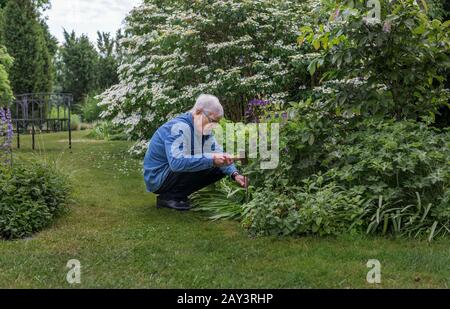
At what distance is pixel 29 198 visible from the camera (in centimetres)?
379

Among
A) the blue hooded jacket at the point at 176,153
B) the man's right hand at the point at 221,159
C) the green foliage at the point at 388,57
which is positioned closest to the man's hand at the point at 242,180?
the blue hooded jacket at the point at 176,153

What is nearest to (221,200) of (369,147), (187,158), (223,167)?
(223,167)

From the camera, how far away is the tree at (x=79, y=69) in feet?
81.6

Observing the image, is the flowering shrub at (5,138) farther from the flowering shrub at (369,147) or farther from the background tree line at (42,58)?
the background tree line at (42,58)

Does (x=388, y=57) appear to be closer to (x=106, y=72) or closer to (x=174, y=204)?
(x=174, y=204)

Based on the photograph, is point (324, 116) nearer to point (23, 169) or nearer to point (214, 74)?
point (23, 169)

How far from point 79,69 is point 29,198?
73.0ft

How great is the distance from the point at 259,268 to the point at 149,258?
69 cm

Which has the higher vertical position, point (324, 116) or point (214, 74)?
point (214, 74)

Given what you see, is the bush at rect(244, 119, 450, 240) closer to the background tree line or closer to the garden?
the garden

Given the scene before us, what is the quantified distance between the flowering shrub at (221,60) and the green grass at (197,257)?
2723 millimetres

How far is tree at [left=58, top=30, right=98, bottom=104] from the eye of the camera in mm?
24859
